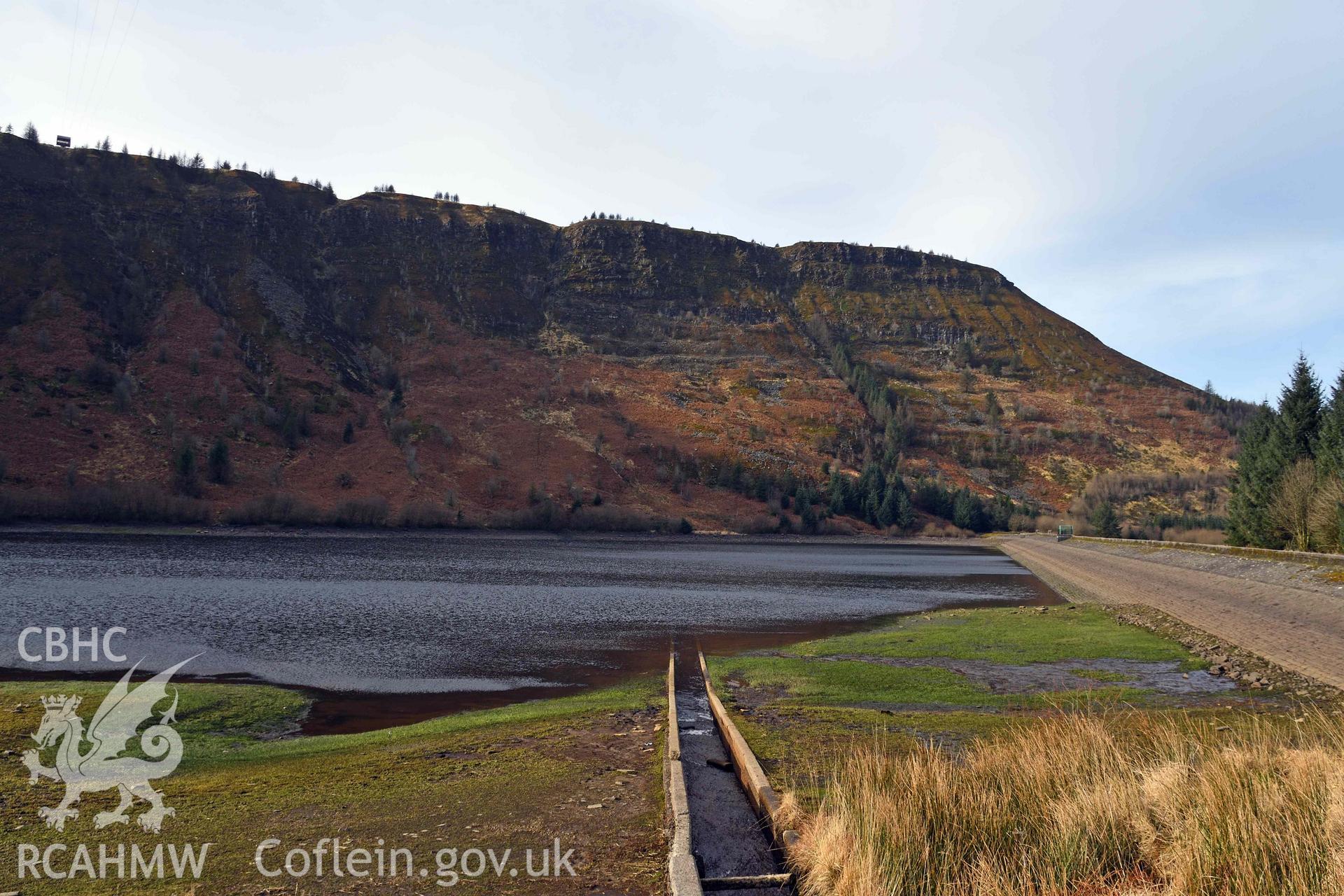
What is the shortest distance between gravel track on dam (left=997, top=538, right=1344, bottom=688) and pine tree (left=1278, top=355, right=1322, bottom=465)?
8.20 m

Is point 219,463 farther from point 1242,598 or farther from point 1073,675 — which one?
point 1242,598

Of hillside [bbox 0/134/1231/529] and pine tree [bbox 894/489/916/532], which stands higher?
hillside [bbox 0/134/1231/529]

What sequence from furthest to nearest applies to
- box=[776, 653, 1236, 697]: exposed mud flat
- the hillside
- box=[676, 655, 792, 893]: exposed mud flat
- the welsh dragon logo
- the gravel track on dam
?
the hillside
the gravel track on dam
box=[776, 653, 1236, 697]: exposed mud flat
the welsh dragon logo
box=[676, 655, 792, 893]: exposed mud flat

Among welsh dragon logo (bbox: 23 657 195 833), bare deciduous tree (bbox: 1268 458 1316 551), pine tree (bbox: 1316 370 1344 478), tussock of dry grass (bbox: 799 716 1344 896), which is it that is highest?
pine tree (bbox: 1316 370 1344 478)

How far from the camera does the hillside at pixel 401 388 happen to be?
10056 centimetres

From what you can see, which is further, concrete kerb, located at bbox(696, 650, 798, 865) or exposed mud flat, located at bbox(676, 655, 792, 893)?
concrete kerb, located at bbox(696, 650, 798, 865)

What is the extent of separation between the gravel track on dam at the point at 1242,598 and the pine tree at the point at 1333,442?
249 inches

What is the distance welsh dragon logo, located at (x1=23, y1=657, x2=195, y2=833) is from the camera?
350 inches

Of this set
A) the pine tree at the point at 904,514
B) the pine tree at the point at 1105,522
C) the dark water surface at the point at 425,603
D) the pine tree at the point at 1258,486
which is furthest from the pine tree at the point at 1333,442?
the pine tree at the point at 904,514

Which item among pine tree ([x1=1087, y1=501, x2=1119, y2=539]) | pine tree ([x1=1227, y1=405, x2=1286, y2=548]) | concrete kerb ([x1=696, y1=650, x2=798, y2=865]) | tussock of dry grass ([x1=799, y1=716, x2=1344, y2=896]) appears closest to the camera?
tussock of dry grass ([x1=799, y1=716, x2=1344, y2=896])

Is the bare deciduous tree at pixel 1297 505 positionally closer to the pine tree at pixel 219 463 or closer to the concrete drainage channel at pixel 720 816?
the concrete drainage channel at pixel 720 816

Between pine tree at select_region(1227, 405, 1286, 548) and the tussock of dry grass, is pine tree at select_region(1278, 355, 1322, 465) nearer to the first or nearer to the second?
pine tree at select_region(1227, 405, 1286, 548)

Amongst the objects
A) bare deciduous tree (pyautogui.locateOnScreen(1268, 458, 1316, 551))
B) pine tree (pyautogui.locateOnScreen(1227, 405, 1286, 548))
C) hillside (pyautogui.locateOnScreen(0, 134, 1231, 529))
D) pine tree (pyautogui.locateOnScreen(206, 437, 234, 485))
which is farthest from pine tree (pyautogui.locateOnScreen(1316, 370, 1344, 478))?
pine tree (pyautogui.locateOnScreen(206, 437, 234, 485))

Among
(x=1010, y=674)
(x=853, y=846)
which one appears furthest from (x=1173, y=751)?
(x=1010, y=674)
